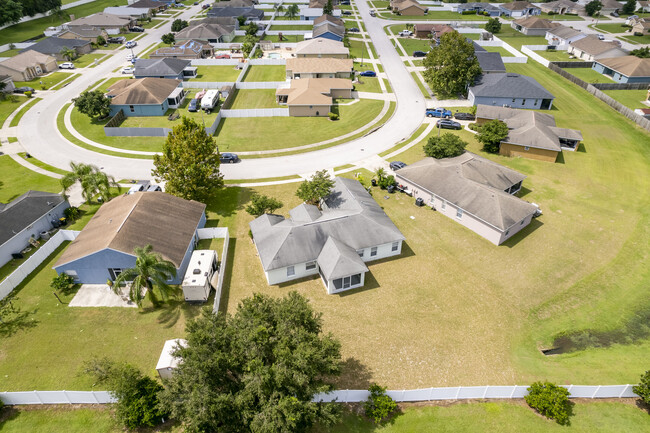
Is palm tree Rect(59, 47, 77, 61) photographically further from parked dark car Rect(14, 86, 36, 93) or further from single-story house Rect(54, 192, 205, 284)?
single-story house Rect(54, 192, 205, 284)

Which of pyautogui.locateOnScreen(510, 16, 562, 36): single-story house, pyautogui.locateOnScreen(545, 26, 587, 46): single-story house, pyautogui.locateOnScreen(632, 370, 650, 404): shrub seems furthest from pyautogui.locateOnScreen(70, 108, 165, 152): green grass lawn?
pyautogui.locateOnScreen(510, 16, 562, 36): single-story house

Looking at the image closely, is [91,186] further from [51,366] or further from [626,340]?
[626,340]

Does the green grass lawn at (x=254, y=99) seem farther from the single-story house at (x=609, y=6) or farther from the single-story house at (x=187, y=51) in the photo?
the single-story house at (x=609, y=6)

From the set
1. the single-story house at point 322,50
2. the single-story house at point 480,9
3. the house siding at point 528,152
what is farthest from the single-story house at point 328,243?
the single-story house at point 480,9

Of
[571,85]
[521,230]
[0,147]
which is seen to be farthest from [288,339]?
[571,85]

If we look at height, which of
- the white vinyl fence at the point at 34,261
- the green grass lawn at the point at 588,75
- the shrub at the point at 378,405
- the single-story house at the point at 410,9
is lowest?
the shrub at the point at 378,405

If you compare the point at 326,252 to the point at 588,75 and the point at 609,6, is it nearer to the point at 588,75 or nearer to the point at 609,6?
the point at 588,75
